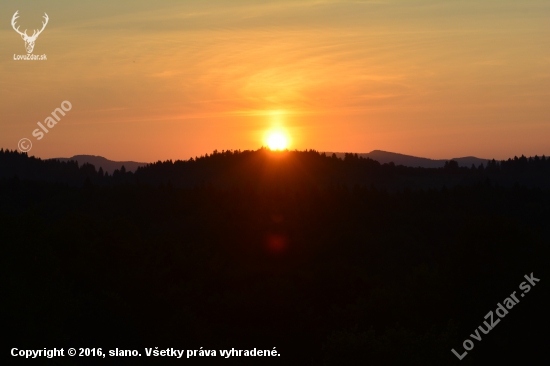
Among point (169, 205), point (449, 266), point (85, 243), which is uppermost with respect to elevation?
point (169, 205)

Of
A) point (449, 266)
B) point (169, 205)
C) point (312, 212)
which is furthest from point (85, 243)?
point (169, 205)

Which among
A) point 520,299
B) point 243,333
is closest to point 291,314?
point 243,333

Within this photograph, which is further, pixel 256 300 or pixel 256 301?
pixel 256 300

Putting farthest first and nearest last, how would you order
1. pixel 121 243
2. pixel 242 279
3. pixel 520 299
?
pixel 242 279
pixel 121 243
pixel 520 299

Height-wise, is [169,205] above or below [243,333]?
above

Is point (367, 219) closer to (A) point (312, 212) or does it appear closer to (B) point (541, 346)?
(A) point (312, 212)

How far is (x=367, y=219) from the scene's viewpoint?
623ft

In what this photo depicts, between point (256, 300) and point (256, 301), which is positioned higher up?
point (256, 300)

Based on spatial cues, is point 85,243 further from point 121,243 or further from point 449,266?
point 449,266

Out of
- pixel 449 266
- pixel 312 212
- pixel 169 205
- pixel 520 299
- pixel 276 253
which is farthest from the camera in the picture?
pixel 169 205

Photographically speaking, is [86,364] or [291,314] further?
[291,314]

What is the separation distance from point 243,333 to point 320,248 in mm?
92410

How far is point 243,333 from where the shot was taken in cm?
5228

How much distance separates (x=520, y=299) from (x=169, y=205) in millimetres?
165190
